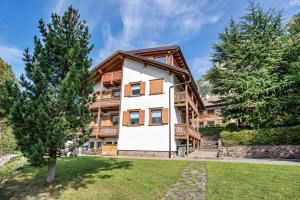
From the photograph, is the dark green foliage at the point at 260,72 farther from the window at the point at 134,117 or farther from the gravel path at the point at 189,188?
the gravel path at the point at 189,188

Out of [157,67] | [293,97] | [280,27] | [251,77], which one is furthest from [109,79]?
[280,27]

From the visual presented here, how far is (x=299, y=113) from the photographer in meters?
17.9

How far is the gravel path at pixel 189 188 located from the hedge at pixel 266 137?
29.3ft

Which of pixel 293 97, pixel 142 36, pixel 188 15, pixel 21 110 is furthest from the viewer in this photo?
pixel 142 36

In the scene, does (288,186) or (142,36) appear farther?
(142,36)

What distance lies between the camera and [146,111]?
19.5 m

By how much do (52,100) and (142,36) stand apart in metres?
14.0

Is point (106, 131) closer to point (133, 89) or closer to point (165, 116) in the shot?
point (133, 89)

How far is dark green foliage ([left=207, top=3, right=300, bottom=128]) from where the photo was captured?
18.1m

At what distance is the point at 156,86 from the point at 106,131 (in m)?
6.99

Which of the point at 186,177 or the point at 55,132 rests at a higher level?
the point at 55,132

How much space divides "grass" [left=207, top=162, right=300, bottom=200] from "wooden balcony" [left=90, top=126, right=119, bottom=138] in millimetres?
12508

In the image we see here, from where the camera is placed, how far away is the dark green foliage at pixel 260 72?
59.4 feet

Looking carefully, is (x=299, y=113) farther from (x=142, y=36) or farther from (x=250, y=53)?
(x=142, y=36)
